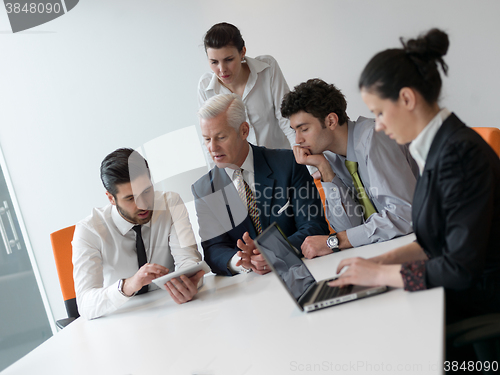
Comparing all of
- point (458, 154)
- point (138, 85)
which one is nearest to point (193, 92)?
point (138, 85)

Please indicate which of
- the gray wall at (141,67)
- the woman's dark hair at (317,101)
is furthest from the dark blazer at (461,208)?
the gray wall at (141,67)

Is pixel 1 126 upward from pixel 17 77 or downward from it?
downward

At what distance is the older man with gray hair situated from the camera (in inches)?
81.6

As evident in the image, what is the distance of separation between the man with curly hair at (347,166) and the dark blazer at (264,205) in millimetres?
84

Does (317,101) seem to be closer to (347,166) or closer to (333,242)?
(347,166)

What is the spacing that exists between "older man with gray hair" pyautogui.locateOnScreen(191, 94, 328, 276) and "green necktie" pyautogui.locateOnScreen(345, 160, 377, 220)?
0.64 ft

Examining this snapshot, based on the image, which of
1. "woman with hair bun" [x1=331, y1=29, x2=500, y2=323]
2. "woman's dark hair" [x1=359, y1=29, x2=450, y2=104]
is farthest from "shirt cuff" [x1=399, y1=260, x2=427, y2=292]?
"woman's dark hair" [x1=359, y1=29, x2=450, y2=104]

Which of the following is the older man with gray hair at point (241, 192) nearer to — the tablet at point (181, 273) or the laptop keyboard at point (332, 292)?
the tablet at point (181, 273)

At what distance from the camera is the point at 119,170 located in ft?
6.52

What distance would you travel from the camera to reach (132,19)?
3.99 meters

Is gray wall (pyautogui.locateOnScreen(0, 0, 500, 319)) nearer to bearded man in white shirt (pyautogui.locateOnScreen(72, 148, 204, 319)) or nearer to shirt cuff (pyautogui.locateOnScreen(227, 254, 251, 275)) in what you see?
bearded man in white shirt (pyautogui.locateOnScreen(72, 148, 204, 319))

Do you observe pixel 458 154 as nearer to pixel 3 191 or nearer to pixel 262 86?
pixel 262 86

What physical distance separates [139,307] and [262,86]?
62.2 inches

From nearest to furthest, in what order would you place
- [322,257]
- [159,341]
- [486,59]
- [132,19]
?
1. [159,341]
2. [322,257]
3. [486,59]
4. [132,19]
